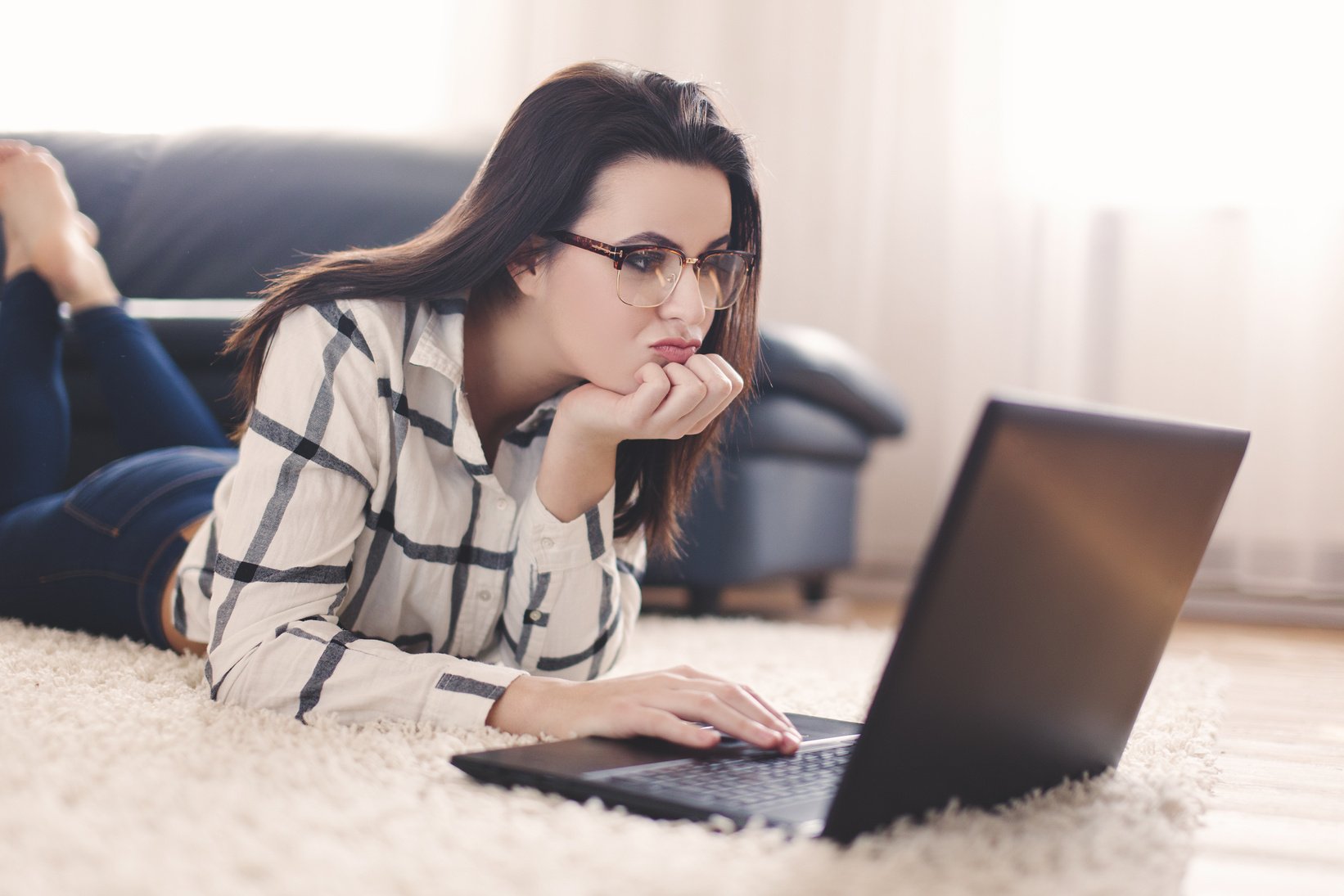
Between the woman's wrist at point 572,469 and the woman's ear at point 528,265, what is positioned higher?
the woman's ear at point 528,265

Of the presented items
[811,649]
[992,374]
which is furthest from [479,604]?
[992,374]

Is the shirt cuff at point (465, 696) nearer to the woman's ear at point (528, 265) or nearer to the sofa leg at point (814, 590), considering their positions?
the woman's ear at point (528, 265)

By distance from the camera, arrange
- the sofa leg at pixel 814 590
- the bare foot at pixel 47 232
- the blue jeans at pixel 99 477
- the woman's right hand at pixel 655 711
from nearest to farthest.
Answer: the woman's right hand at pixel 655 711, the blue jeans at pixel 99 477, the bare foot at pixel 47 232, the sofa leg at pixel 814 590

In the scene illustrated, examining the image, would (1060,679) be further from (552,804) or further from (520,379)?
(520,379)

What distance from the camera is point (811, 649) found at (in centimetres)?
166

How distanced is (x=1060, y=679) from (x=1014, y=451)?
0.73 ft

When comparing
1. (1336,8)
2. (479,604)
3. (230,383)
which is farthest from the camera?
(1336,8)

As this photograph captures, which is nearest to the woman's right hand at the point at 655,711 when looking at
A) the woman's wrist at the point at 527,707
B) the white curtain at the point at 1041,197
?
the woman's wrist at the point at 527,707

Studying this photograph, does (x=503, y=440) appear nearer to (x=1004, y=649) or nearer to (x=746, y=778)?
(x=746, y=778)

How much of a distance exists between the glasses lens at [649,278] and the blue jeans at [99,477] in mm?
627

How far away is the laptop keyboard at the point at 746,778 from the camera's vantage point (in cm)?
68

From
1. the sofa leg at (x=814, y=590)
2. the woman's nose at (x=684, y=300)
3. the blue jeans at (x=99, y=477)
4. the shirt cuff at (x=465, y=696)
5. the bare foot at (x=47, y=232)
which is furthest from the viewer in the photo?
the sofa leg at (x=814, y=590)

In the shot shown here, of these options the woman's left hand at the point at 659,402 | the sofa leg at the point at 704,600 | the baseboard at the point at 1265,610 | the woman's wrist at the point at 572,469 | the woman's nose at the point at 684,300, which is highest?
the woman's nose at the point at 684,300

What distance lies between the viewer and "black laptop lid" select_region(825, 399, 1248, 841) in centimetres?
57
